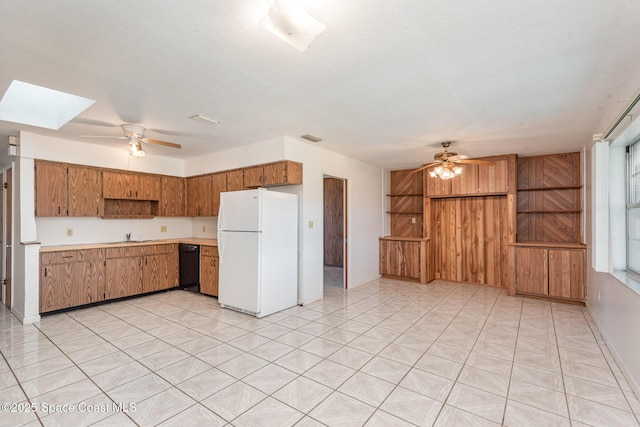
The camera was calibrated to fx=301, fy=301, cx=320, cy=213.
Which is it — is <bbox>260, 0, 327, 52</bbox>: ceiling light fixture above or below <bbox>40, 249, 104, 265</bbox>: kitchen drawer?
above

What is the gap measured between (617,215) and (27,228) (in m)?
6.60

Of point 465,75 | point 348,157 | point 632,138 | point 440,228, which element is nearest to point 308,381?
point 465,75

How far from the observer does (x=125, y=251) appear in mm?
4523

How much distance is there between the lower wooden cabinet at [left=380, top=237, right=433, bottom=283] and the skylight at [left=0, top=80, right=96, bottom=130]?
5245 mm

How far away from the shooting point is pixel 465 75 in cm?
235

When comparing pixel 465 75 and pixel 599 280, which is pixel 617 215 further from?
pixel 465 75

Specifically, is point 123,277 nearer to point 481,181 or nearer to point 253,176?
point 253,176

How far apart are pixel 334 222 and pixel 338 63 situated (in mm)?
6253

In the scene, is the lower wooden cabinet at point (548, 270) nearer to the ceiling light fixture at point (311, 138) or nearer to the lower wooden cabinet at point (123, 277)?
the ceiling light fixture at point (311, 138)

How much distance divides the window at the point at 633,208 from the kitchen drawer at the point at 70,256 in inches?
240

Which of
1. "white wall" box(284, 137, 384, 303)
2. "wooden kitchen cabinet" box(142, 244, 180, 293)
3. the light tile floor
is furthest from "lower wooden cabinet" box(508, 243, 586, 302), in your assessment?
"wooden kitchen cabinet" box(142, 244, 180, 293)

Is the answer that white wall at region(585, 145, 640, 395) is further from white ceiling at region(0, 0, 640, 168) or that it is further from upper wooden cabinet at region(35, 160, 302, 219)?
upper wooden cabinet at region(35, 160, 302, 219)

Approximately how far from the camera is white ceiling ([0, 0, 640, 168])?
1.64 meters

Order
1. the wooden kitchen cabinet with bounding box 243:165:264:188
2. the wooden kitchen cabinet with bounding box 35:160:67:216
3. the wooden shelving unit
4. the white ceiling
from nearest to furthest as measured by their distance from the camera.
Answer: the white ceiling → the wooden kitchen cabinet with bounding box 35:160:67:216 → the wooden kitchen cabinet with bounding box 243:165:264:188 → the wooden shelving unit
